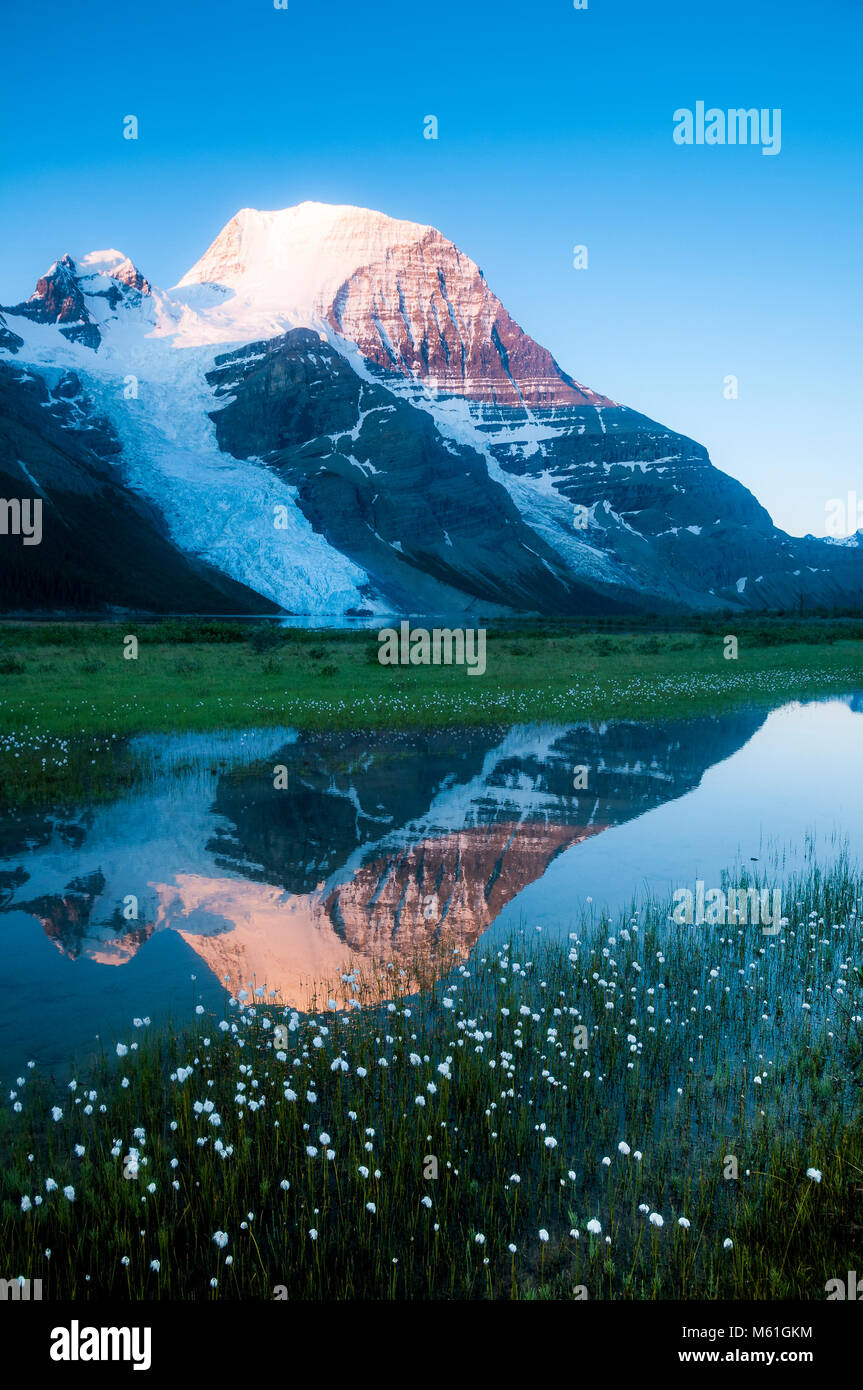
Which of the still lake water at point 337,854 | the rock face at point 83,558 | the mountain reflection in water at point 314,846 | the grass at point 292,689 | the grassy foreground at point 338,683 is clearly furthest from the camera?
the rock face at point 83,558

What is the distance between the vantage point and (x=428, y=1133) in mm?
6527

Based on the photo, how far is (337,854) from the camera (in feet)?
50.6

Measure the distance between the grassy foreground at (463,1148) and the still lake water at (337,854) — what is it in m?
1.38

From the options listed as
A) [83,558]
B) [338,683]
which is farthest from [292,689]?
[83,558]

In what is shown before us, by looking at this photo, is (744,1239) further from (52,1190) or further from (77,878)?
(77,878)

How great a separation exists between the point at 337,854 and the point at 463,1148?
9.13 meters

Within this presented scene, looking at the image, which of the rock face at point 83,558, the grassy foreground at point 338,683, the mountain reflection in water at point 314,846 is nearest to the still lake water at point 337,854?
the mountain reflection in water at point 314,846

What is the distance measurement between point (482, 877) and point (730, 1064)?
6488 mm

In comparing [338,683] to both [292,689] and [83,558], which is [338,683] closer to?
[292,689]

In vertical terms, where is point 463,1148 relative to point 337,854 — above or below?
below

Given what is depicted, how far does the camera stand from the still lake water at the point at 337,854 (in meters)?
10.1

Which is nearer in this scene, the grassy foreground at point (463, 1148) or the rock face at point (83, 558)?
Answer: the grassy foreground at point (463, 1148)

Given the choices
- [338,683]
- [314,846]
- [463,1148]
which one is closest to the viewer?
[463,1148]

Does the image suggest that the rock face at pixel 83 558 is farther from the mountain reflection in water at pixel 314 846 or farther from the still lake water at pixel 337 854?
the still lake water at pixel 337 854
